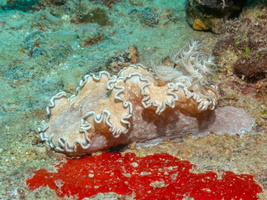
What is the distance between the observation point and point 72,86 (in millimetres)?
4684

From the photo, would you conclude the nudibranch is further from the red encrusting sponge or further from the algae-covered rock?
the algae-covered rock

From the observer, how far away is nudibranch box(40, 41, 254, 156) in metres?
3.10

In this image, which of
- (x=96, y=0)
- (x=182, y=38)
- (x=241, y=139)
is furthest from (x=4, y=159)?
(x=96, y=0)

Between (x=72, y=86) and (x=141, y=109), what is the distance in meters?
1.92

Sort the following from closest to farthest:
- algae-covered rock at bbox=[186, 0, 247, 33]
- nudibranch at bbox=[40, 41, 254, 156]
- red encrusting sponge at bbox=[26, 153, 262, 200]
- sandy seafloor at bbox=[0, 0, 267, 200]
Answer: red encrusting sponge at bbox=[26, 153, 262, 200], sandy seafloor at bbox=[0, 0, 267, 200], nudibranch at bbox=[40, 41, 254, 156], algae-covered rock at bbox=[186, 0, 247, 33]

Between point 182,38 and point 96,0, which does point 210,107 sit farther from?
point 96,0

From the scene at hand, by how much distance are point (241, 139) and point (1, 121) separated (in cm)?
352

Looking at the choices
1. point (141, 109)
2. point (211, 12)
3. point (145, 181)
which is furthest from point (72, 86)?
point (211, 12)

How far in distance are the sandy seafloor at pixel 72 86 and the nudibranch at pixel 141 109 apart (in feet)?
0.65

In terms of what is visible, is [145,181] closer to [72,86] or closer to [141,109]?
[141,109]

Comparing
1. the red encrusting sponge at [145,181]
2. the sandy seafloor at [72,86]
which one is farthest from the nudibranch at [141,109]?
the red encrusting sponge at [145,181]

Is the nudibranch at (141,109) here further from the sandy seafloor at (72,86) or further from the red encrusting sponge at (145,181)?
the red encrusting sponge at (145,181)

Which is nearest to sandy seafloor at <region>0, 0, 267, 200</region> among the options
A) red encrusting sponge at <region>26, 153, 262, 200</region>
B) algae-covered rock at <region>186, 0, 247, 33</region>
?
red encrusting sponge at <region>26, 153, 262, 200</region>

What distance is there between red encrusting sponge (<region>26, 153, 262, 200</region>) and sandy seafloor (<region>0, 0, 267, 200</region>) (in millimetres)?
120
